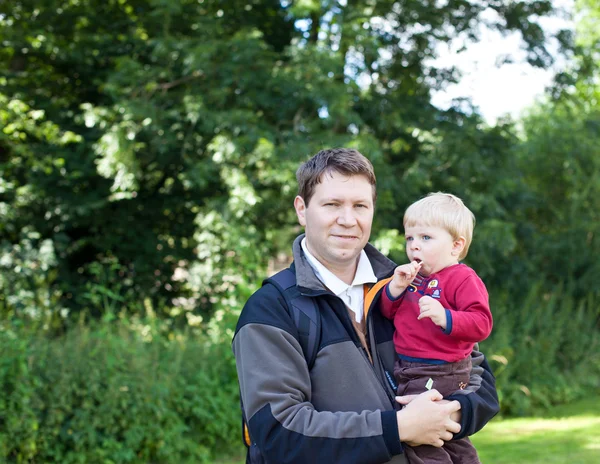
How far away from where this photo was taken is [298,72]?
27.3 ft

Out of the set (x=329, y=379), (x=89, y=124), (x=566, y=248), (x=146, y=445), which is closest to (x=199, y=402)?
(x=146, y=445)

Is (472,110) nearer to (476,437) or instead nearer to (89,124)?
(476,437)

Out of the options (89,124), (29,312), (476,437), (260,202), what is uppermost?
(89,124)

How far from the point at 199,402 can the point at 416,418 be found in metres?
4.68

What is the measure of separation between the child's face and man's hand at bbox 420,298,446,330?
233 millimetres

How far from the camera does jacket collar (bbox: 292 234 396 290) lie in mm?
2260

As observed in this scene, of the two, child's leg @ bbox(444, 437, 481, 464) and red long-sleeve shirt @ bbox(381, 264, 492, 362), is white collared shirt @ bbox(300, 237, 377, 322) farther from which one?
child's leg @ bbox(444, 437, 481, 464)

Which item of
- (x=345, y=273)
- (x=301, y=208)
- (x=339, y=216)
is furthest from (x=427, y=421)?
(x=301, y=208)

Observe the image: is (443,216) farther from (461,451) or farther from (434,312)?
(461,451)

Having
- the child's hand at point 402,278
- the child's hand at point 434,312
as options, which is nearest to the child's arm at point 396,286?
the child's hand at point 402,278

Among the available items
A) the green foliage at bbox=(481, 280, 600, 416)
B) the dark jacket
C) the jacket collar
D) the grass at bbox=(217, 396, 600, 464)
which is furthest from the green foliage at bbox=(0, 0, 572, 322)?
the dark jacket

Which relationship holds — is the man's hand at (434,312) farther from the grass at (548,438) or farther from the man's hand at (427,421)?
the grass at (548,438)

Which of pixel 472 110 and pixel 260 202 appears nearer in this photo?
pixel 260 202

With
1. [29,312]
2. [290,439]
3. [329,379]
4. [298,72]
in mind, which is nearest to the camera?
[290,439]
